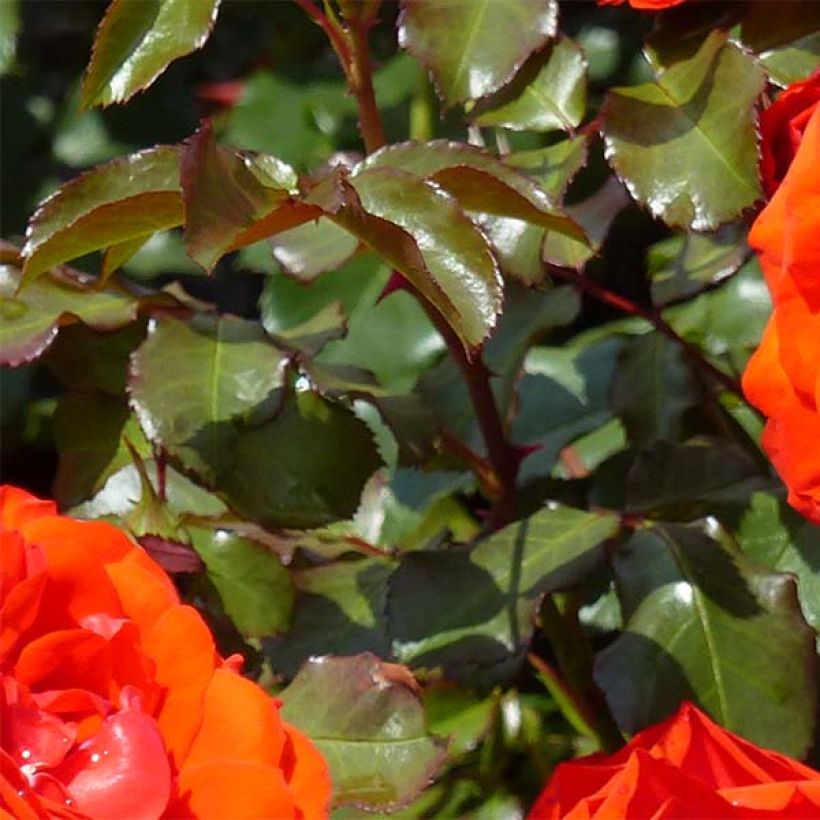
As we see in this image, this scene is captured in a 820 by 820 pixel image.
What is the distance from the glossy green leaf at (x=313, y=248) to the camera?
0.72m

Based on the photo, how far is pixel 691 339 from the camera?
0.97 meters

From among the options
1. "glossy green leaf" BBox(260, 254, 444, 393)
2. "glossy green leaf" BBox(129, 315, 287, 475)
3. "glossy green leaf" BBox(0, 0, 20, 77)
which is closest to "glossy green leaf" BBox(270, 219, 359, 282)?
"glossy green leaf" BBox(129, 315, 287, 475)

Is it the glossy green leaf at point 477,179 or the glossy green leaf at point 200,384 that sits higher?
the glossy green leaf at point 477,179

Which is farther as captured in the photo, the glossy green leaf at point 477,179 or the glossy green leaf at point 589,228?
the glossy green leaf at point 589,228

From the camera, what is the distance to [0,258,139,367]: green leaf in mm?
731

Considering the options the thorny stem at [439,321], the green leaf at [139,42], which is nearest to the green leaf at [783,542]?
the thorny stem at [439,321]

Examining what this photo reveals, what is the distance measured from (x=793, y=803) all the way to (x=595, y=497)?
0.95 feet

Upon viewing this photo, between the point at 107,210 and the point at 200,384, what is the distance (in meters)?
0.12

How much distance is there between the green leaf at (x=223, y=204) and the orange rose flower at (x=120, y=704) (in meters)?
0.12

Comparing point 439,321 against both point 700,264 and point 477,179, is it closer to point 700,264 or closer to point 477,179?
point 477,179

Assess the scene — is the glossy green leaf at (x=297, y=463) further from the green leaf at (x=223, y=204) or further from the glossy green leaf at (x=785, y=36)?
the glossy green leaf at (x=785, y=36)

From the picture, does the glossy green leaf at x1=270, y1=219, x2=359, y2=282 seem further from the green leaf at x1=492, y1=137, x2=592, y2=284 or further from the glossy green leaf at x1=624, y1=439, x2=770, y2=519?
the glossy green leaf at x1=624, y1=439, x2=770, y2=519

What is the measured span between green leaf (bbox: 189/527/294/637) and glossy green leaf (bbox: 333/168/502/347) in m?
0.18

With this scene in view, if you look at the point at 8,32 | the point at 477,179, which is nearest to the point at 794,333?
the point at 477,179
